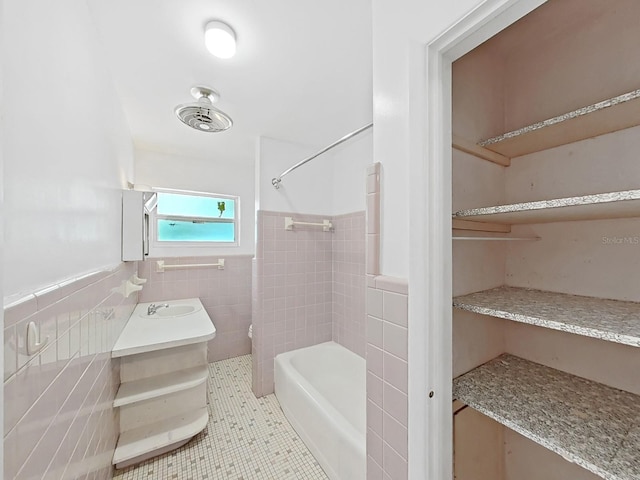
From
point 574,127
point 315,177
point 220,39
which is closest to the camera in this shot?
point 574,127

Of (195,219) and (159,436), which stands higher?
(195,219)

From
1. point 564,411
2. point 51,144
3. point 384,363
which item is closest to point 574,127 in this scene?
point 564,411

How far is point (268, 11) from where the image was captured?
1020 millimetres

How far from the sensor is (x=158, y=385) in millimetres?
1585

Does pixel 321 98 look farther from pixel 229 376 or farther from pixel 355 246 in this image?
pixel 229 376

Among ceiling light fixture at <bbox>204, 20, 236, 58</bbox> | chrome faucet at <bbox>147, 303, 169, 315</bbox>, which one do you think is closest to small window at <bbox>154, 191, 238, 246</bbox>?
chrome faucet at <bbox>147, 303, 169, 315</bbox>

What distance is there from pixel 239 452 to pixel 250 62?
7.54ft

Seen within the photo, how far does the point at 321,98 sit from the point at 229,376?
2.59 meters

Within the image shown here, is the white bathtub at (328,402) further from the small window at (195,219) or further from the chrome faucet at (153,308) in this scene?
the small window at (195,219)

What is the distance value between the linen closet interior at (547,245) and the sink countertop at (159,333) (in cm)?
145

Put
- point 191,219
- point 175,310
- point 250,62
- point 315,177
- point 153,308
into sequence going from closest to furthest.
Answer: point 250,62 < point 153,308 < point 175,310 < point 315,177 < point 191,219

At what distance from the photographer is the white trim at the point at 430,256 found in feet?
2.35

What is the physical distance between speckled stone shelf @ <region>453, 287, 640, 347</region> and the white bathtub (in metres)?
0.98

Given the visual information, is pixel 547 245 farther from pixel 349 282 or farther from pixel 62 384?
pixel 62 384
